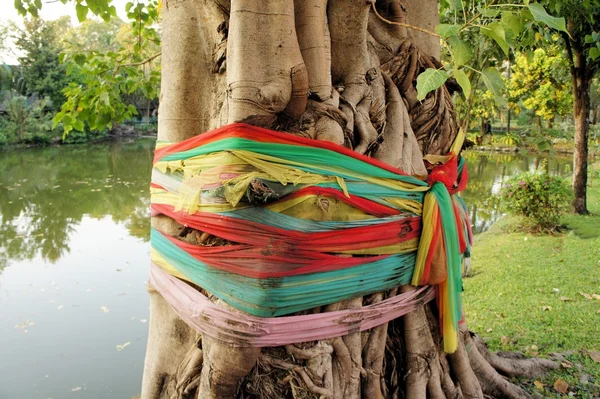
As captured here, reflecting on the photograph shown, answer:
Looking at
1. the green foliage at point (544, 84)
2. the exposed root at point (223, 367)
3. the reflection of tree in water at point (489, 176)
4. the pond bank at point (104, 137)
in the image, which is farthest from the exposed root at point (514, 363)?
the pond bank at point (104, 137)

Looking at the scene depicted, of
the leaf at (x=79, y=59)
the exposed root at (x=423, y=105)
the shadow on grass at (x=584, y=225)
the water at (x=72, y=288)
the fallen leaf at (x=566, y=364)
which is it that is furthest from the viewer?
the shadow on grass at (x=584, y=225)

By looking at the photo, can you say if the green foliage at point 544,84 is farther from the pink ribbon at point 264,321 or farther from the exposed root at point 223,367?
the exposed root at point 223,367

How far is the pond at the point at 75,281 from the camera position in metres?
5.05

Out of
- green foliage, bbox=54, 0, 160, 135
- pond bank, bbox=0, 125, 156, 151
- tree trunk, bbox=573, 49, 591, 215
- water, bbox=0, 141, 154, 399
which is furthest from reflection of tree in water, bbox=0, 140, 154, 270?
tree trunk, bbox=573, 49, 591, 215

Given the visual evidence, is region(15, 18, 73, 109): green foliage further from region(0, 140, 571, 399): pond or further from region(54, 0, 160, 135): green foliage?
region(54, 0, 160, 135): green foliage

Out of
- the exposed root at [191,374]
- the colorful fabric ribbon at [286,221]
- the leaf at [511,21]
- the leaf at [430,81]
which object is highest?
the leaf at [511,21]

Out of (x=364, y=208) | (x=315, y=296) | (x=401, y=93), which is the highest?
(x=401, y=93)

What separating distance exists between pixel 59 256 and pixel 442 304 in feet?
25.5

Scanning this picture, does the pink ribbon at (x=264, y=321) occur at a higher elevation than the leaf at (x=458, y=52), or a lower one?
lower

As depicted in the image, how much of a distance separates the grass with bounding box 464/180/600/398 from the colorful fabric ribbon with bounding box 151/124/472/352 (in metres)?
1.72

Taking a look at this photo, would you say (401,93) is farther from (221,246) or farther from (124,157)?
(124,157)

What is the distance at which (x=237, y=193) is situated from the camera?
5.93ft

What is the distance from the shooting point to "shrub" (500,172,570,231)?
7.93 meters

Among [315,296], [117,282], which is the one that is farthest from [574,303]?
[117,282]
